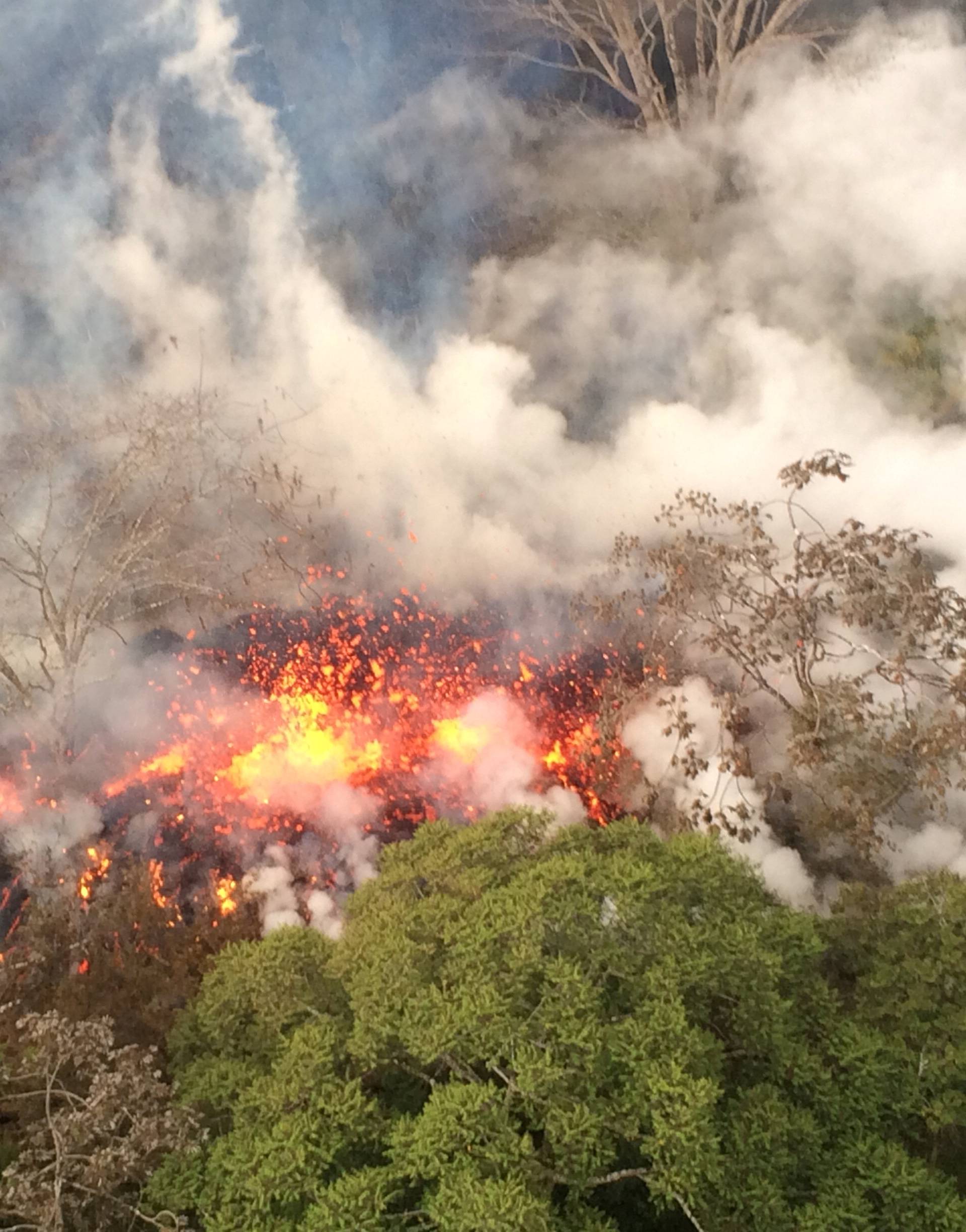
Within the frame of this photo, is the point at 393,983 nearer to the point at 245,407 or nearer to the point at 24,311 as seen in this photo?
the point at 245,407

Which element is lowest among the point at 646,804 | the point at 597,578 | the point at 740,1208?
the point at 740,1208

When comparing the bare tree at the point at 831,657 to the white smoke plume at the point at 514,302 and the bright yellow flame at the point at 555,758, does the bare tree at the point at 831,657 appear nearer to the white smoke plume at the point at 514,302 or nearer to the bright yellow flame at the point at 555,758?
the white smoke plume at the point at 514,302

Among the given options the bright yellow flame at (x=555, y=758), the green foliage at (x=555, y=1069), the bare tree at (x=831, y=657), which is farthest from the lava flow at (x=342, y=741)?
the green foliage at (x=555, y=1069)

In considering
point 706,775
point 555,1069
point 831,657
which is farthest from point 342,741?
point 555,1069

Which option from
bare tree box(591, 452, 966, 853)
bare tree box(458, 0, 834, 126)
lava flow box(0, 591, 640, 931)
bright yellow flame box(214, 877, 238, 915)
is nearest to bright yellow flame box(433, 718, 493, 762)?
lava flow box(0, 591, 640, 931)

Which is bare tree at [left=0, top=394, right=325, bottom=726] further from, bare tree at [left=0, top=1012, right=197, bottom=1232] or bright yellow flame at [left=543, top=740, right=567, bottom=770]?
bare tree at [left=0, top=1012, right=197, bottom=1232]

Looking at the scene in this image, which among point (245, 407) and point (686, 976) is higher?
point (245, 407)

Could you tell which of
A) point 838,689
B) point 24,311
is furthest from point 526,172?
point 838,689
